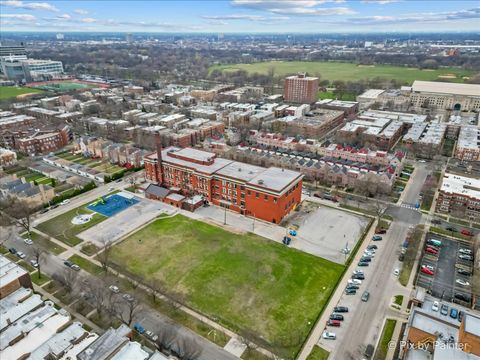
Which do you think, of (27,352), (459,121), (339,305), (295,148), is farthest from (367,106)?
(27,352)

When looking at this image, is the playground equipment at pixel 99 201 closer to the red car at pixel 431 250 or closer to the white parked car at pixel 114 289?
the white parked car at pixel 114 289

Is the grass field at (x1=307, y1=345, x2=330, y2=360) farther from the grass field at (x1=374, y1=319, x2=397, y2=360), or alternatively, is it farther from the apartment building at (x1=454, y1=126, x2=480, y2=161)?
the apartment building at (x1=454, y1=126, x2=480, y2=161)

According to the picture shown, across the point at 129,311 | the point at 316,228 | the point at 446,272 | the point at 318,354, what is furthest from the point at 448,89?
the point at 129,311

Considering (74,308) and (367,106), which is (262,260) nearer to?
(74,308)

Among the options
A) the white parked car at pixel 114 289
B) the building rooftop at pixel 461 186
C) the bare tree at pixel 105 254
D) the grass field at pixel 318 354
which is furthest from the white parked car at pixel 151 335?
the building rooftop at pixel 461 186

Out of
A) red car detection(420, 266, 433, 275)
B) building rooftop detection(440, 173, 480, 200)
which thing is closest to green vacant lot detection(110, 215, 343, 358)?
red car detection(420, 266, 433, 275)
